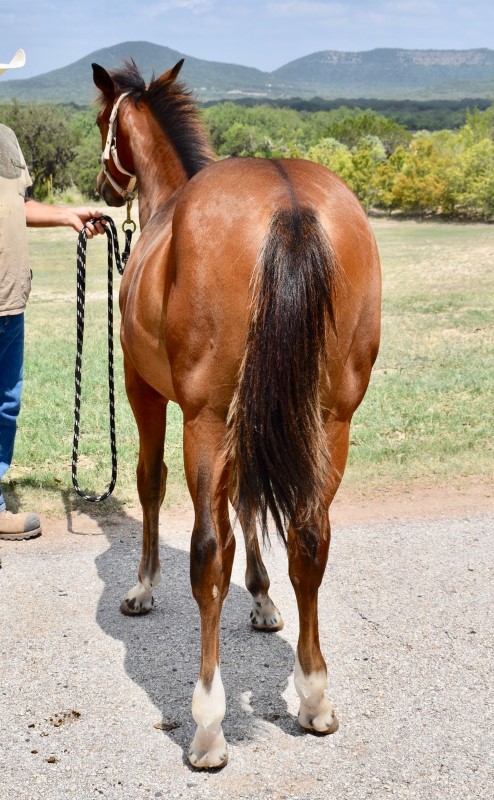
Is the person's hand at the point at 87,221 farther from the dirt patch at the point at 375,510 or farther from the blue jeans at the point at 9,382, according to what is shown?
the dirt patch at the point at 375,510

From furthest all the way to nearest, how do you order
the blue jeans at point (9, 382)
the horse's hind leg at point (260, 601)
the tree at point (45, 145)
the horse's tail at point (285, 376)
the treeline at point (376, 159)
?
1. the tree at point (45, 145)
2. the treeline at point (376, 159)
3. the blue jeans at point (9, 382)
4. the horse's hind leg at point (260, 601)
5. the horse's tail at point (285, 376)

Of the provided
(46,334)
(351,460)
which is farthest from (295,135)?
(351,460)

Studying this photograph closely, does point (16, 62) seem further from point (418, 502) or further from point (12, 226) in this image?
point (418, 502)

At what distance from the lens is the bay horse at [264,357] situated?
2.77m

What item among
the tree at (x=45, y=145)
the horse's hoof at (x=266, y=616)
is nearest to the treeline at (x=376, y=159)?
the tree at (x=45, y=145)

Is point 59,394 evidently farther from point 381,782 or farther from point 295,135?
point 295,135

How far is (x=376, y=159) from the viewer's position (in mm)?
46438

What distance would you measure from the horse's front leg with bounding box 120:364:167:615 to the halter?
1.17 metres

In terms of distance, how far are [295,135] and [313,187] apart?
88956 millimetres

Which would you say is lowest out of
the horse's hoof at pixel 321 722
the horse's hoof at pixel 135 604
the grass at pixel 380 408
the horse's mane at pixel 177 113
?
the grass at pixel 380 408

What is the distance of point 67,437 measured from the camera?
693 cm

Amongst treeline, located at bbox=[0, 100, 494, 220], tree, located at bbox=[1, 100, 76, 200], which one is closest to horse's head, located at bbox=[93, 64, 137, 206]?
treeline, located at bbox=[0, 100, 494, 220]

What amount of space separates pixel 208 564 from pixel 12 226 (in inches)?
99.5

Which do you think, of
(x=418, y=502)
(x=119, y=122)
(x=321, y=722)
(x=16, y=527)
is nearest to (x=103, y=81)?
(x=119, y=122)
